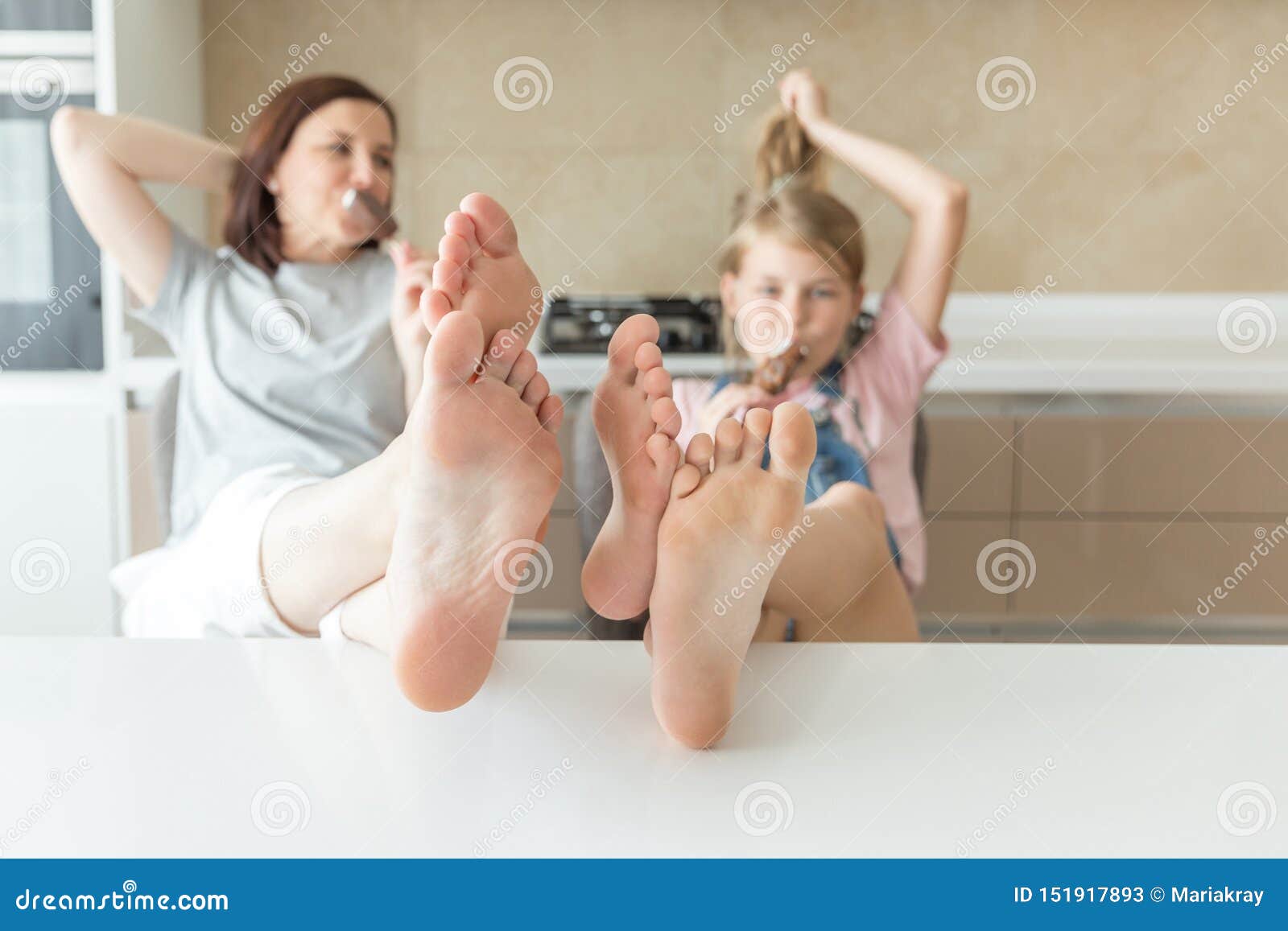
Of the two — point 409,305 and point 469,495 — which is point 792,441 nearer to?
point 469,495

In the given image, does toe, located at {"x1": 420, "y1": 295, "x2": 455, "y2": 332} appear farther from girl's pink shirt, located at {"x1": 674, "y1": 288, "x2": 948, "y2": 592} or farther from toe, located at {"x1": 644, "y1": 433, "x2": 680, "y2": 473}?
girl's pink shirt, located at {"x1": 674, "y1": 288, "x2": 948, "y2": 592}

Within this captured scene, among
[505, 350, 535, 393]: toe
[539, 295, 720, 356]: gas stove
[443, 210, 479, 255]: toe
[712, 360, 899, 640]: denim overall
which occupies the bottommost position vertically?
[505, 350, 535, 393]: toe

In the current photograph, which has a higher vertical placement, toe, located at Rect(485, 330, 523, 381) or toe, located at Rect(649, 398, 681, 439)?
toe, located at Rect(485, 330, 523, 381)

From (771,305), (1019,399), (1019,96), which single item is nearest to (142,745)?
(771,305)

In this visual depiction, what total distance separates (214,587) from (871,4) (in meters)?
2.20

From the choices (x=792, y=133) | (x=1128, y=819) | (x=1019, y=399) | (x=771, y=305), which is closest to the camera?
(x=1128, y=819)

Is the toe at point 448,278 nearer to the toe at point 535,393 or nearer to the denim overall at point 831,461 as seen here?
the toe at point 535,393

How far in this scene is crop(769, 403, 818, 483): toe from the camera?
0.67m

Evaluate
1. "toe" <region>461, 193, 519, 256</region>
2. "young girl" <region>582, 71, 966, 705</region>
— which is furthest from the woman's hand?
"toe" <region>461, 193, 519, 256</region>

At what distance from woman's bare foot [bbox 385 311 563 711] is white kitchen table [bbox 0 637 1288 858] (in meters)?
0.05

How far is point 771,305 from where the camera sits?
1.51 meters

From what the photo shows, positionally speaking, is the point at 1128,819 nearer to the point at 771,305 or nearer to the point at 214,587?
the point at 214,587

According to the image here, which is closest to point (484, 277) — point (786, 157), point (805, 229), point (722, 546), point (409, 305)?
point (722, 546)

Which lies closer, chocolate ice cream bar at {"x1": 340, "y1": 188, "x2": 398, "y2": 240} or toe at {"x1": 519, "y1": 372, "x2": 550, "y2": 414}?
toe at {"x1": 519, "y1": 372, "x2": 550, "y2": 414}
